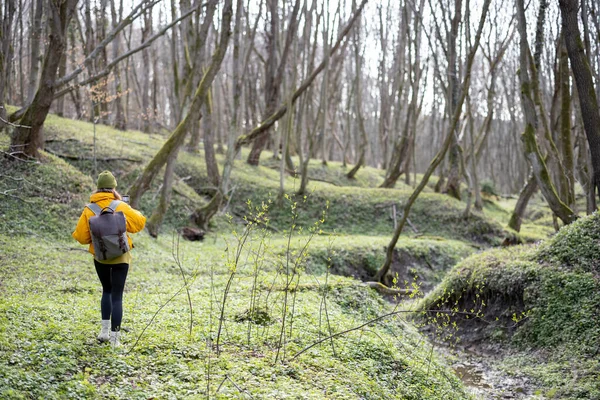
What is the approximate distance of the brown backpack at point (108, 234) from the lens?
5.18 meters

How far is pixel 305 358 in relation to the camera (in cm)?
588

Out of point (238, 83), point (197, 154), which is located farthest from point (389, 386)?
point (197, 154)

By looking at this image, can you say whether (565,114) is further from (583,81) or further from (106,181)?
(106,181)

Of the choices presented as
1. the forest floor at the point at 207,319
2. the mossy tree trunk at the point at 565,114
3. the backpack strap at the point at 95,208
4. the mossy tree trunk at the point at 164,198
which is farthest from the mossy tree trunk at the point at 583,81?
the mossy tree trunk at the point at 164,198

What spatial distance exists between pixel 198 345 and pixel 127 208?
1.64m

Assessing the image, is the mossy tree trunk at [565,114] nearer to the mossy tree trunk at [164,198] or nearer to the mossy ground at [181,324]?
the mossy ground at [181,324]

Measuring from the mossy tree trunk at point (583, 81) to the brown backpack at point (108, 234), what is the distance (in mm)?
7835

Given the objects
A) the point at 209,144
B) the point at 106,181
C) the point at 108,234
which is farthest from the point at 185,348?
the point at 209,144

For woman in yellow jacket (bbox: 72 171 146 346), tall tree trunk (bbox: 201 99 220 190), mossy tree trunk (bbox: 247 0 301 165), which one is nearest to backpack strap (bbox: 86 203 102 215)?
woman in yellow jacket (bbox: 72 171 146 346)

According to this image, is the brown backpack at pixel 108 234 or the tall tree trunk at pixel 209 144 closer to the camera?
the brown backpack at pixel 108 234

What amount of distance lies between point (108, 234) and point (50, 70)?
8.74 meters

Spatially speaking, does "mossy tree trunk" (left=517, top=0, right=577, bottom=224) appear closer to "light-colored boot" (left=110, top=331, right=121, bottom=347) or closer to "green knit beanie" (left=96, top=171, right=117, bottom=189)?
"green knit beanie" (left=96, top=171, right=117, bottom=189)

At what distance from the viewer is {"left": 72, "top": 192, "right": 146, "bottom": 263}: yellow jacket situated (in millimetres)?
5336

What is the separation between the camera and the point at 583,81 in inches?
359
